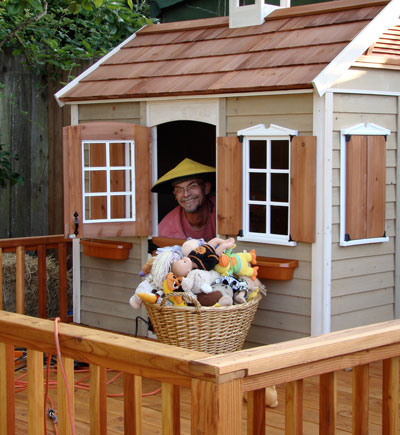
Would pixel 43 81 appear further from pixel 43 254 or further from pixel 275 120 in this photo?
pixel 275 120

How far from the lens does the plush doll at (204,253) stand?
444cm

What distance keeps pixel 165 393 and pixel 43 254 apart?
13.4 ft

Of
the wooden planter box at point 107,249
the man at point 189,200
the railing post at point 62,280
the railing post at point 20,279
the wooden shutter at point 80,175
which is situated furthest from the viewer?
the railing post at point 62,280

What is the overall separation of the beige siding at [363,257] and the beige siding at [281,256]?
182mm

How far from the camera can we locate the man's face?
5.54 metres

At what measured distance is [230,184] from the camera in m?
4.99

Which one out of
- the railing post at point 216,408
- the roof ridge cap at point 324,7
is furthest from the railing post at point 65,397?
the roof ridge cap at point 324,7

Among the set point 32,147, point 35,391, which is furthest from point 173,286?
point 32,147

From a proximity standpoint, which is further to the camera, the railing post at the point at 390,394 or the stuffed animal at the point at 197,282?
the stuffed animal at the point at 197,282

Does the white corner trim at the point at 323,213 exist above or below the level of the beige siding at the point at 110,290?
above

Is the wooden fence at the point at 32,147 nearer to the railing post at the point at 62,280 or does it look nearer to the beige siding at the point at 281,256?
the railing post at the point at 62,280

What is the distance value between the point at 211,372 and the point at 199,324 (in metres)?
2.10

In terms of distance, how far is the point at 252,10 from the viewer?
555cm

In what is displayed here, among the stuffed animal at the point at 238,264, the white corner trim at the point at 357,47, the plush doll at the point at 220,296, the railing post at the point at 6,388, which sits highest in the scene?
the white corner trim at the point at 357,47
